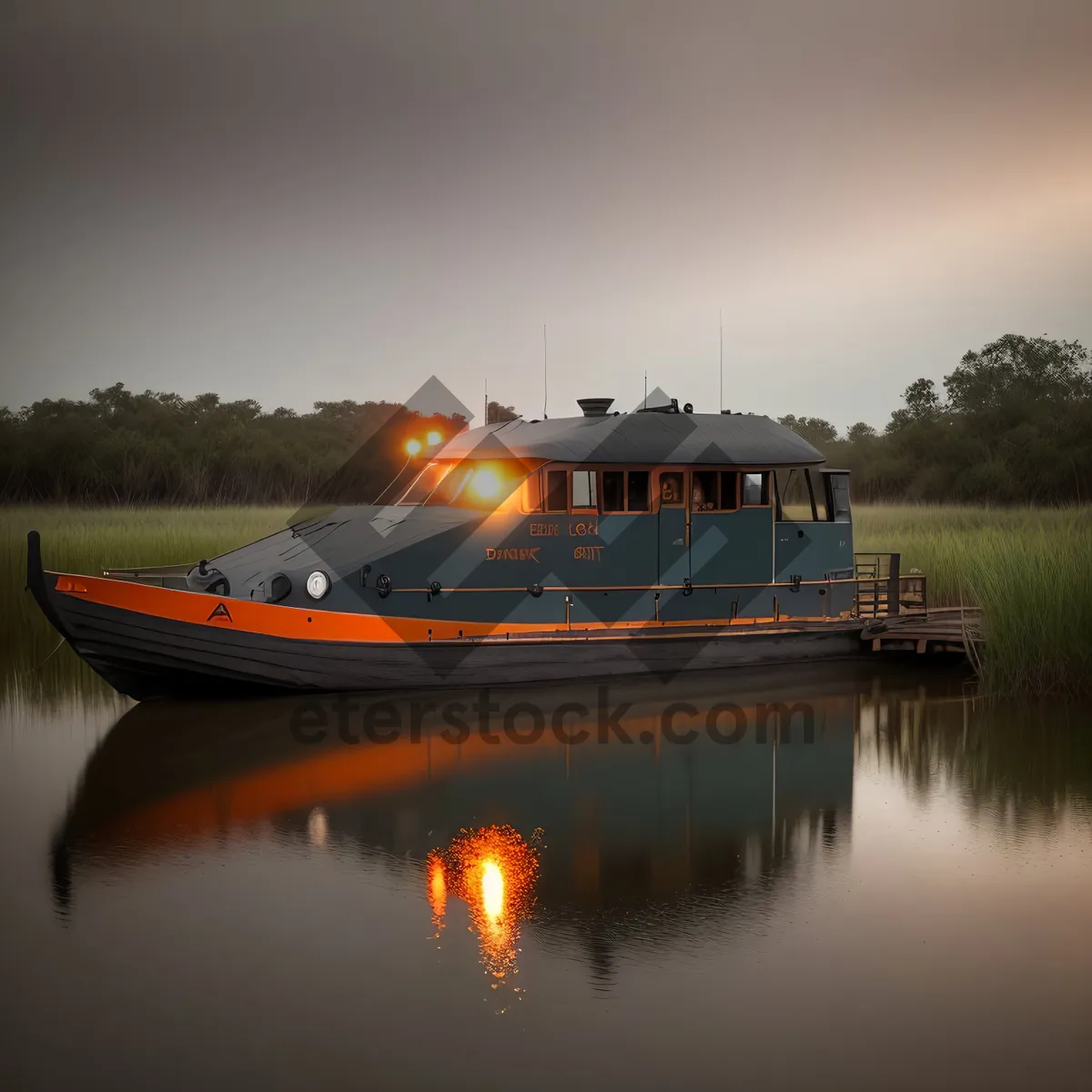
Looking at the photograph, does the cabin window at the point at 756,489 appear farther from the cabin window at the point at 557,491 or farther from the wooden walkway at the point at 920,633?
the cabin window at the point at 557,491

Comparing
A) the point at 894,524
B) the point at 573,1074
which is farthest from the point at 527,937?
the point at 894,524

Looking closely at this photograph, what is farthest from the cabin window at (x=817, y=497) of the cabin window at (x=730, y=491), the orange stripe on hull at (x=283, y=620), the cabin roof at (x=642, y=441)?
the orange stripe on hull at (x=283, y=620)

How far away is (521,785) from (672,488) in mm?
4815

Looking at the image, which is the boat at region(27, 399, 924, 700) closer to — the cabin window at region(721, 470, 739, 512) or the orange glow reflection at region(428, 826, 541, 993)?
the cabin window at region(721, 470, 739, 512)

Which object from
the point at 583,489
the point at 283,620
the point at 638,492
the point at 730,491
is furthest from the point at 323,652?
the point at 730,491

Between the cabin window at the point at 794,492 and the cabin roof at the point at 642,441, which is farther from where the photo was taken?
the cabin window at the point at 794,492

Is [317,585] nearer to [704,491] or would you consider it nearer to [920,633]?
[704,491]

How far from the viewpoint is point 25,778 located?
9609 millimetres

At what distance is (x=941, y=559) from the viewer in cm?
1827

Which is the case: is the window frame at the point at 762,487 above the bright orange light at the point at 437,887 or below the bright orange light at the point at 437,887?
above

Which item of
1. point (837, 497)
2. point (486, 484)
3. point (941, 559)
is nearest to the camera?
point (486, 484)

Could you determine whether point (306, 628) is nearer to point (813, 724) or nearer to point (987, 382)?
point (813, 724)

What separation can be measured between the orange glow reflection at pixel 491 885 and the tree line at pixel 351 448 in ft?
65.8

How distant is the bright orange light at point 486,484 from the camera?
12734 millimetres
